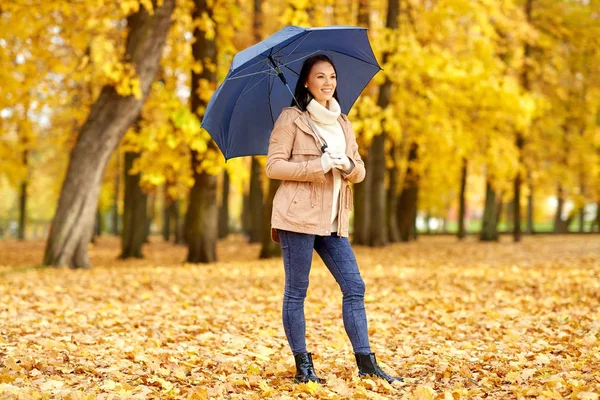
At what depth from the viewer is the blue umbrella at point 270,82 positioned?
16.2 feet

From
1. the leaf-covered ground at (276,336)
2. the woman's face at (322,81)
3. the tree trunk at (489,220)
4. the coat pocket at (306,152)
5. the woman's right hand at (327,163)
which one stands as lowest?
the leaf-covered ground at (276,336)

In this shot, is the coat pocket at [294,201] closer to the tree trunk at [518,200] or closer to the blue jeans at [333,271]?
the blue jeans at [333,271]

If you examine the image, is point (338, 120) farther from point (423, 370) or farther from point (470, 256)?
point (470, 256)

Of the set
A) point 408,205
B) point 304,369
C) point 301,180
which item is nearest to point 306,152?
point 301,180

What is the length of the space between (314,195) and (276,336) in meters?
2.78

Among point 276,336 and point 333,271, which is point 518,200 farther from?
point 333,271

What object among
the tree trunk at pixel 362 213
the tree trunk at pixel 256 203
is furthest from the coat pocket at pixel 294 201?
the tree trunk at pixel 256 203

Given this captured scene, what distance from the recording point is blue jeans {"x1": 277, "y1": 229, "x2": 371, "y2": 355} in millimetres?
4676

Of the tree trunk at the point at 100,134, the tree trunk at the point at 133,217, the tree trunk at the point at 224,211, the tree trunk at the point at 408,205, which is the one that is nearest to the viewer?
the tree trunk at the point at 100,134

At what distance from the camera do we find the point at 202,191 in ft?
51.6

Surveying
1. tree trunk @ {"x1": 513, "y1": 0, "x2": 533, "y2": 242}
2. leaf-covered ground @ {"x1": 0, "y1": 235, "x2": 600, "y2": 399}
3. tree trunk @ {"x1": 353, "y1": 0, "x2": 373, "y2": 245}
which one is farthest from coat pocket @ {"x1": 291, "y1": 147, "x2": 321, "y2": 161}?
tree trunk @ {"x1": 513, "y1": 0, "x2": 533, "y2": 242}

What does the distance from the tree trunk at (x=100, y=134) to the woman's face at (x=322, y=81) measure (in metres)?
9.07

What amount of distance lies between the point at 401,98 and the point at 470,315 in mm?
13847

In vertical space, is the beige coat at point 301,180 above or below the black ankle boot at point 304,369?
above
